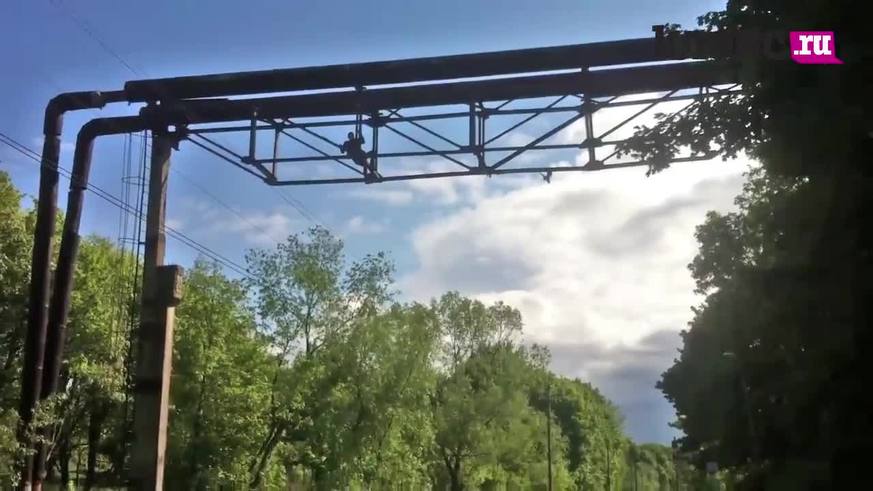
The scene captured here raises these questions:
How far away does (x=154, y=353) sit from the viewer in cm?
1321

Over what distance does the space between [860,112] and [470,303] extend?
4622 cm

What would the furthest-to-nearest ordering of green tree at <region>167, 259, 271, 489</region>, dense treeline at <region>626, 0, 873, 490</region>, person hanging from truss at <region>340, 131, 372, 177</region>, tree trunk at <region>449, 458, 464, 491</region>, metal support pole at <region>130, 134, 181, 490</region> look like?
1. tree trunk at <region>449, 458, 464, 491</region>
2. green tree at <region>167, 259, 271, 489</region>
3. person hanging from truss at <region>340, 131, 372, 177</region>
4. metal support pole at <region>130, 134, 181, 490</region>
5. dense treeline at <region>626, 0, 873, 490</region>

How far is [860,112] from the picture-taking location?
37.6 feet

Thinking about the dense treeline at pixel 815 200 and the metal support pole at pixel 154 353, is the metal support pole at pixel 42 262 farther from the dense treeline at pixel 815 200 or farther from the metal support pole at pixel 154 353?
the dense treeline at pixel 815 200

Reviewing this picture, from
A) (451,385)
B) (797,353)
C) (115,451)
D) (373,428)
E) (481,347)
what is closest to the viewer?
(797,353)

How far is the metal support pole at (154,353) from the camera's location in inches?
509

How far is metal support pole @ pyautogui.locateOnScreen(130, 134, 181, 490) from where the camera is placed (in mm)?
12922

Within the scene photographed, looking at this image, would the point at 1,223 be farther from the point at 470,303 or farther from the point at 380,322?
the point at 470,303

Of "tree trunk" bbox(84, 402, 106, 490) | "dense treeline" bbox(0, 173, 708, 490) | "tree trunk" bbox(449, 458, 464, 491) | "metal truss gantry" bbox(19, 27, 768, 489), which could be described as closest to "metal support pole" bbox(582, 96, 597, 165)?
"metal truss gantry" bbox(19, 27, 768, 489)

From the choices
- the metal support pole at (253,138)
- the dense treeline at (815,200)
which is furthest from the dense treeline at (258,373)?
the dense treeline at (815,200)

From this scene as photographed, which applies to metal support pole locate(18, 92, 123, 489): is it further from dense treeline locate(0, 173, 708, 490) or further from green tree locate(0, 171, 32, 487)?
green tree locate(0, 171, 32, 487)

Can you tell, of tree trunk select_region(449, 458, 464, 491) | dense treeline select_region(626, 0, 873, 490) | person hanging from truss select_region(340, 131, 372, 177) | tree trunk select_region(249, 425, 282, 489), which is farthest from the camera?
tree trunk select_region(449, 458, 464, 491)

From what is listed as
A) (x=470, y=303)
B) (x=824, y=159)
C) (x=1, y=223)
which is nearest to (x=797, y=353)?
(x=824, y=159)

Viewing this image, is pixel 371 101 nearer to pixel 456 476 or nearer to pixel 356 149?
pixel 356 149
